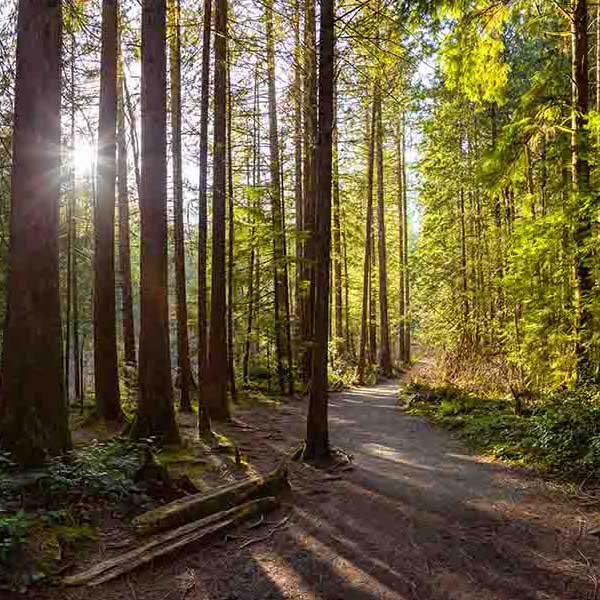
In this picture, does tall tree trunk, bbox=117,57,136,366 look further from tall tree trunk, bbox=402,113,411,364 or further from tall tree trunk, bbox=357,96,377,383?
tall tree trunk, bbox=402,113,411,364

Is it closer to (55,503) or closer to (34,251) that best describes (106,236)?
(34,251)

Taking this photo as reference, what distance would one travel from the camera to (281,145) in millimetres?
16172

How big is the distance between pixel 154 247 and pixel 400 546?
538cm

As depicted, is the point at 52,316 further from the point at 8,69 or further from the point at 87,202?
the point at 87,202

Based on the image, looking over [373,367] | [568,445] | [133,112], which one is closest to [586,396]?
[568,445]

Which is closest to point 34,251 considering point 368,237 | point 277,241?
point 277,241

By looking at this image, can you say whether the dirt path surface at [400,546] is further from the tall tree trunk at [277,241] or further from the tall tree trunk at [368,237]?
the tall tree trunk at [368,237]

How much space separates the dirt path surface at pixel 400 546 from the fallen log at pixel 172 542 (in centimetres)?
9

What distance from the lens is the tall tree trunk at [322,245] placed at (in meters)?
7.41

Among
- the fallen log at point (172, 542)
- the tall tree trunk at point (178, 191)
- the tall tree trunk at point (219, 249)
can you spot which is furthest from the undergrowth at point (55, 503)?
the tall tree trunk at point (178, 191)

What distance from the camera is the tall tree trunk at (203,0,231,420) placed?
9891 mm

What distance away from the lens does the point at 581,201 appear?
697cm

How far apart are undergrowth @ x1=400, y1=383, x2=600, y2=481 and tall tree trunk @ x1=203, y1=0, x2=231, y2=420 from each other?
465 cm

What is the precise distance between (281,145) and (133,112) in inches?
192
